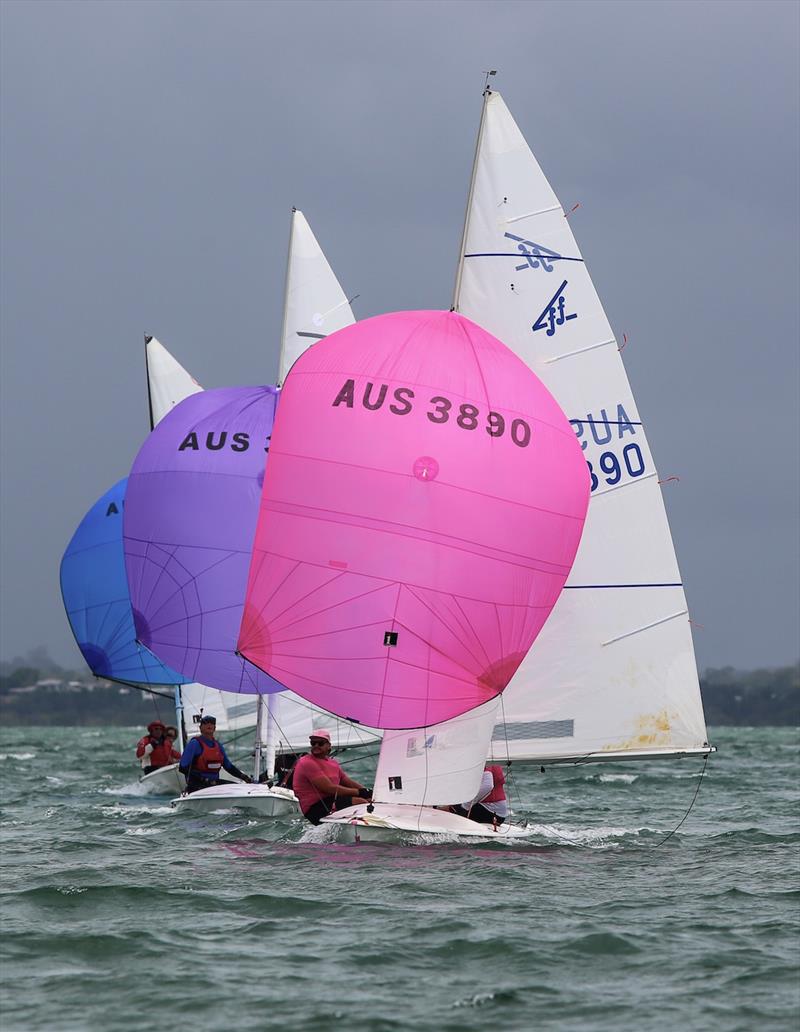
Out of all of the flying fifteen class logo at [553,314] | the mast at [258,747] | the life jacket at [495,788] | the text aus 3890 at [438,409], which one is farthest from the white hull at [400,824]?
the mast at [258,747]

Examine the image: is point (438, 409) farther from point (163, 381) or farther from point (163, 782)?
point (163, 381)

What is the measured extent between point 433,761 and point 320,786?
4.13 feet

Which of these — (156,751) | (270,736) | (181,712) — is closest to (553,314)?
(270,736)

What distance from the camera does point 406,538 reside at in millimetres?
15422

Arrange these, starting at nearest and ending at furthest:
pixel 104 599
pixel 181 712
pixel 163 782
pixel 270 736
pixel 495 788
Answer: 1. pixel 495 788
2. pixel 270 736
3. pixel 163 782
4. pixel 181 712
5. pixel 104 599

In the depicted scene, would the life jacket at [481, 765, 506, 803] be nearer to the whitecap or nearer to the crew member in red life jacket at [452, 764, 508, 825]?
the crew member in red life jacket at [452, 764, 508, 825]

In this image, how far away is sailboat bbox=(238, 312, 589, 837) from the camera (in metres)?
15.5

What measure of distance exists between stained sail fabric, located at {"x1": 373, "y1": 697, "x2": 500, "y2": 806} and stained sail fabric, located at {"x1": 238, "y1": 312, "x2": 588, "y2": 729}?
57cm

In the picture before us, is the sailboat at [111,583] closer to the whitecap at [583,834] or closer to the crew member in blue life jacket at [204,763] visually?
the crew member in blue life jacket at [204,763]

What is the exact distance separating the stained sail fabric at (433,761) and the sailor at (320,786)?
50cm

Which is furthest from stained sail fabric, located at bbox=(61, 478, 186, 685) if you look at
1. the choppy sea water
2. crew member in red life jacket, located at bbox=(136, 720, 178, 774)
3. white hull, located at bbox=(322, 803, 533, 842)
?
white hull, located at bbox=(322, 803, 533, 842)

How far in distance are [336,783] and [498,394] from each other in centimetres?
435

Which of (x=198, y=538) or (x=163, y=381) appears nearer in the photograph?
(x=198, y=538)

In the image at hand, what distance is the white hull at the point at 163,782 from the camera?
27.0m
